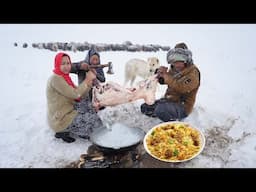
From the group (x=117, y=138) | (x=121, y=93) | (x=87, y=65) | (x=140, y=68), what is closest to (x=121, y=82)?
(x=121, y=93)

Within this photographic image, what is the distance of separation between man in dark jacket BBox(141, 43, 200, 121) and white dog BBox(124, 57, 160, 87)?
0.07 metres

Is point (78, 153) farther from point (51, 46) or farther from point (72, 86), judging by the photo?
point (51, 46)

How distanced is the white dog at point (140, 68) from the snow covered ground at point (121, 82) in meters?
0.05

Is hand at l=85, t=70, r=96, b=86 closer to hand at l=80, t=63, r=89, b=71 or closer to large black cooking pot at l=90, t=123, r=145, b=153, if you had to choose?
hand at l=80, t=63, r=89, b=71

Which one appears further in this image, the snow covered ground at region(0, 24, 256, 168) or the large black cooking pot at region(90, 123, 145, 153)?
the snow covered ground at region(0, 24, 256, 168)

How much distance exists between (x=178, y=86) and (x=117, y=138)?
0.70 meters

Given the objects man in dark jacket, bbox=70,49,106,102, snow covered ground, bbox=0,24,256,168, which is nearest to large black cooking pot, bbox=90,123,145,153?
snow covered ground, bbox=0,24,256,168

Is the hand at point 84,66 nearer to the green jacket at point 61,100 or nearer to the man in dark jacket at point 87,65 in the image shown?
the man in dark jacket at point 87,65

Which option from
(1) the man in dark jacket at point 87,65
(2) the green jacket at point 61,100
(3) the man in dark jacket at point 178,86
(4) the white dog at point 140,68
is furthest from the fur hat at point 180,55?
(2) the green jacket at point 61,100

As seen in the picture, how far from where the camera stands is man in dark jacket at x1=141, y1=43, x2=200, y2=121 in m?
3.32

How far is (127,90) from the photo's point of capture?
3393mm

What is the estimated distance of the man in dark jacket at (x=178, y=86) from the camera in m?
3.32

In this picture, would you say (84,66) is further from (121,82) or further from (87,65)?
(121,82)

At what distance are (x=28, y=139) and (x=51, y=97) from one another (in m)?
0.43
